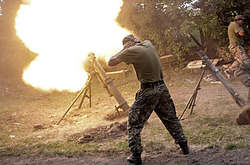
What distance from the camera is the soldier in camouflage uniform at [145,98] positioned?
4.37 meters

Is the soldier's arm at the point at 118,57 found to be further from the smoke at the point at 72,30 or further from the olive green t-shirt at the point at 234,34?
the olive green t-shirt at the point at 234,34

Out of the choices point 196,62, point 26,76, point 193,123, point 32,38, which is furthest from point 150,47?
point 26,76

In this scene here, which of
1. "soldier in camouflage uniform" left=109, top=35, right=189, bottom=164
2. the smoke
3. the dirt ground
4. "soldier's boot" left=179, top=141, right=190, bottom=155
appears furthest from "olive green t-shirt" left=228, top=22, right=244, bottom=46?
"soldier's boot" left=179, top=141, right=190, bottom=155

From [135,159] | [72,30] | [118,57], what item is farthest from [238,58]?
[72,30]

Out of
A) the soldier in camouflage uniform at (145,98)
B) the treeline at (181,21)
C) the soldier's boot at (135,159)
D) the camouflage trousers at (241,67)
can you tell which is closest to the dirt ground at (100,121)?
the soldier's boot at (135,159)

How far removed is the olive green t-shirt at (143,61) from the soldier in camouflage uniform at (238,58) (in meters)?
3.29

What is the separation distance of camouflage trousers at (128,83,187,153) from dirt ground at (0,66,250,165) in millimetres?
367

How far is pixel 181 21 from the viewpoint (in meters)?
12.2

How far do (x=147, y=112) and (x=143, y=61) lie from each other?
2.64ft

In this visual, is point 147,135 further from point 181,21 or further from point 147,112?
point 181,21

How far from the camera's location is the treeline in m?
11.6

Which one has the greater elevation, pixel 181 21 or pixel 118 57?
pixel 181 21

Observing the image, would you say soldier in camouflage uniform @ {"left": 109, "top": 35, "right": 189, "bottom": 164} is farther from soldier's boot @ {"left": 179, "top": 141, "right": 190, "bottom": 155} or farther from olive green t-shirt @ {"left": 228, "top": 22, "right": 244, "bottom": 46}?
olive green t-shirt @ {"left": 228, "top": 22, "right": 244, "bottom": 46}

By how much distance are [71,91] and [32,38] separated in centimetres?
307
